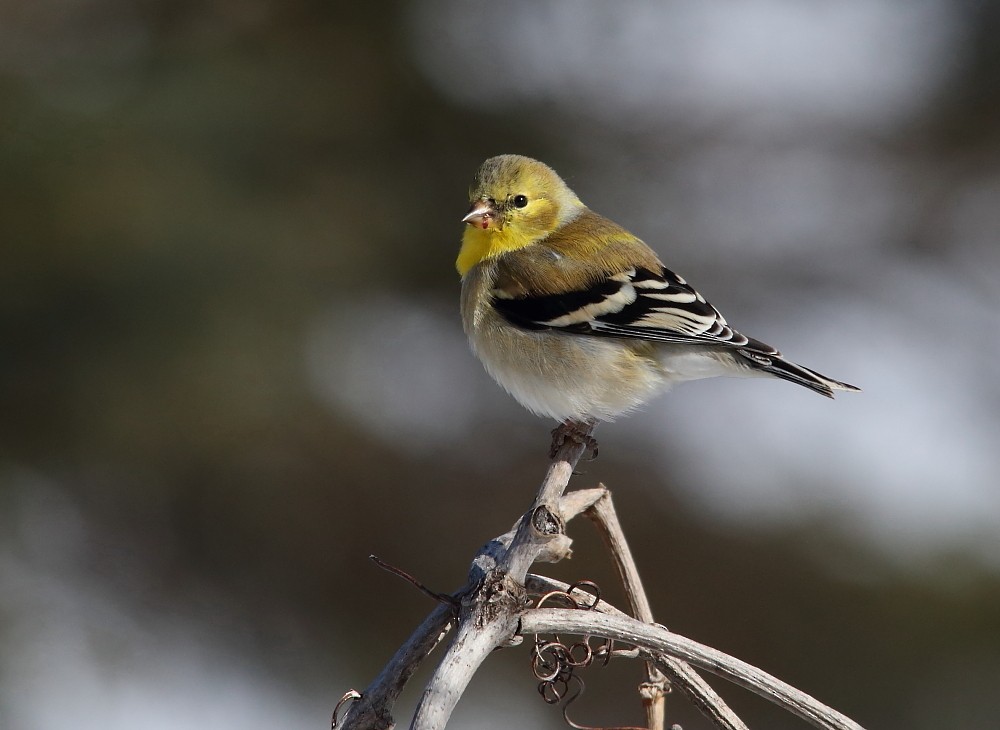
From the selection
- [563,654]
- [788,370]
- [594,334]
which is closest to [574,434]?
[594,334]

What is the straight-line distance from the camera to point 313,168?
252 inches

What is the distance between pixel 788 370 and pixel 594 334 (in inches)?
21.6

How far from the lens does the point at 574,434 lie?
2.63 meters

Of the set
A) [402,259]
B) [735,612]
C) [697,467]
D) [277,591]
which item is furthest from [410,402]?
[735,612]

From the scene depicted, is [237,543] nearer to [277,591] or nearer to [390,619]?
[277,591]

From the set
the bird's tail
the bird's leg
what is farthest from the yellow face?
the bird's tail

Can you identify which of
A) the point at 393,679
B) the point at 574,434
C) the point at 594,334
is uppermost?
the point at 594,334

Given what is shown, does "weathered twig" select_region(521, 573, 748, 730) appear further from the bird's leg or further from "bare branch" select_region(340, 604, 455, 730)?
the bird's leg

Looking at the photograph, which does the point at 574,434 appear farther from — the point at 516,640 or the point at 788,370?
the point at 516,640

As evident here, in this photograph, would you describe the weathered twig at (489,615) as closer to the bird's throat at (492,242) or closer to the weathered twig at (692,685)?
the weathered twig at (692,685)

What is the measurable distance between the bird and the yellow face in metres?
0.12

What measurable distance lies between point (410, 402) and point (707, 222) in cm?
239

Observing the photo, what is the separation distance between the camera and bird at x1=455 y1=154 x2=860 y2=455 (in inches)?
111

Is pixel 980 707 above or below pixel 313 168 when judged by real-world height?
below
